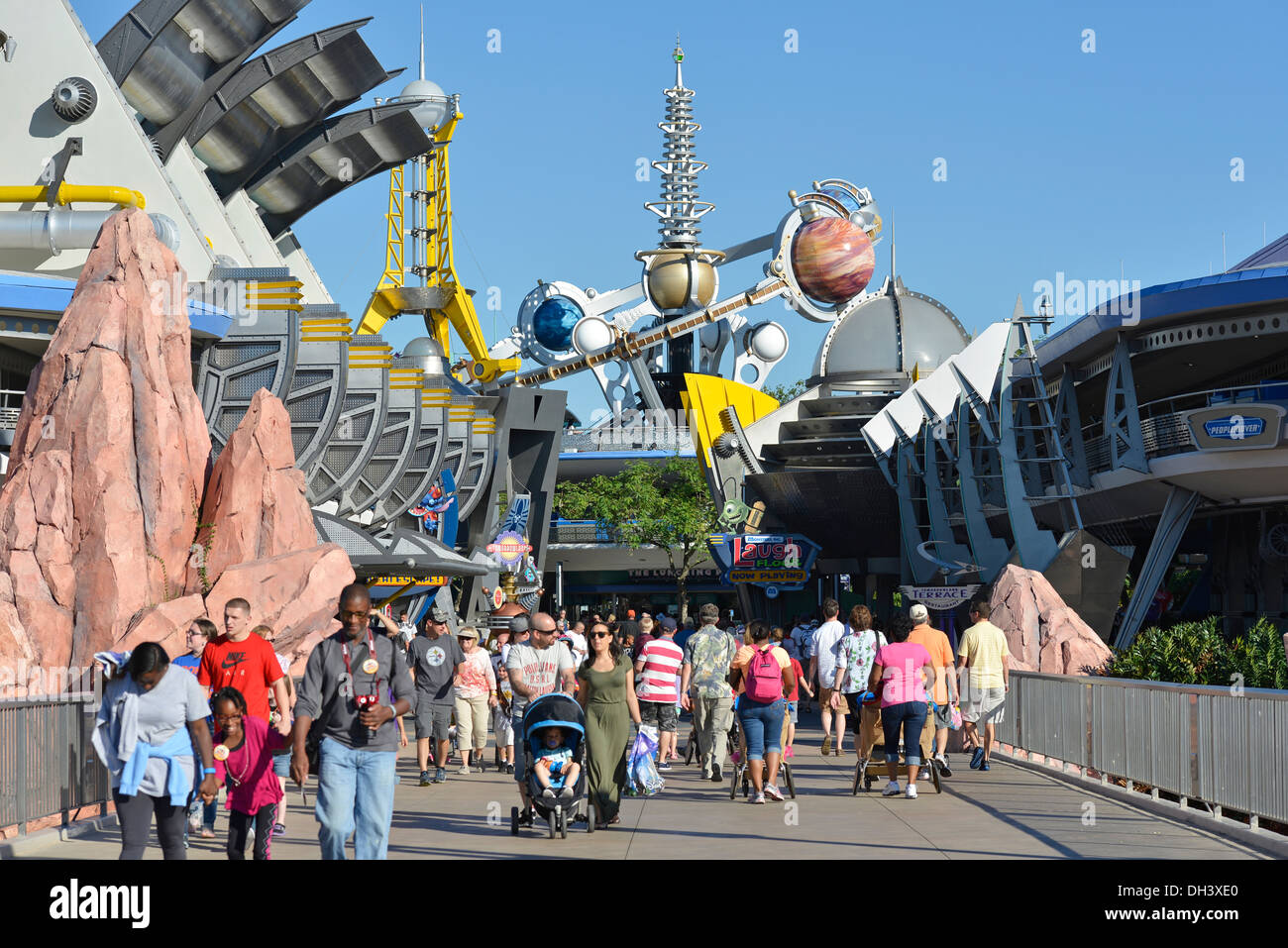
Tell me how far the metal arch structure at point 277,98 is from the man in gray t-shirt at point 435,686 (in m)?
45.9

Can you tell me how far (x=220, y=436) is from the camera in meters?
33.5

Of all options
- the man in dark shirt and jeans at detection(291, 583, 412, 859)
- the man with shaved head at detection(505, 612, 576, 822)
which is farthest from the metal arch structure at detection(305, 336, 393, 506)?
the man in dark shirt and jeans at detection(291, 583, 412, 859)

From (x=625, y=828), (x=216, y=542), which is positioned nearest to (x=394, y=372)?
(x=216, y=542)

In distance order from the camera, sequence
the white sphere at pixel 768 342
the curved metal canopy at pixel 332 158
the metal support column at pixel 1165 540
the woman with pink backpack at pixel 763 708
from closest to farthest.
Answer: the woman with pink backpack at pixel 763 708 < the metal support column at pixel 1165 540 < the curved metal canopy at pixel 332 158 < the white sphere at pixel 768 342

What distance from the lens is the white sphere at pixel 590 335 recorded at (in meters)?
91.8

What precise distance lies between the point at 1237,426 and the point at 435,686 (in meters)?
23.4

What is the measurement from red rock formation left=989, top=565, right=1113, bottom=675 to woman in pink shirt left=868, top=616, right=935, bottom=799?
1275 cm

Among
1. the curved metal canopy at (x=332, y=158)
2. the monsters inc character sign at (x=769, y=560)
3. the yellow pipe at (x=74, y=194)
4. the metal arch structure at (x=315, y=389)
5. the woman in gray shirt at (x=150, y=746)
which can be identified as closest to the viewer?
the woman in gray shirt at (x=150, y=746)

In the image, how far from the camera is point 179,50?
5472 cm

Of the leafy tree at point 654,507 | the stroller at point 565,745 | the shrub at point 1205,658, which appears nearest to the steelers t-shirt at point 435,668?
the stroller at point 565,745

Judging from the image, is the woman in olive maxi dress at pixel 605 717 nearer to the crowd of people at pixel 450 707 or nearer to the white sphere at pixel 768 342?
the crowd of people at pixel 450 707

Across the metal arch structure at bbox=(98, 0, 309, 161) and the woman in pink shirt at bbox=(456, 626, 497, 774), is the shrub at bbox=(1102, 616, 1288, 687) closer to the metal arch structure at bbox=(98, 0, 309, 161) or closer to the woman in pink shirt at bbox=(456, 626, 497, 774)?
the woman in pink shirt at bbox=(456, 626, 497, 774)
